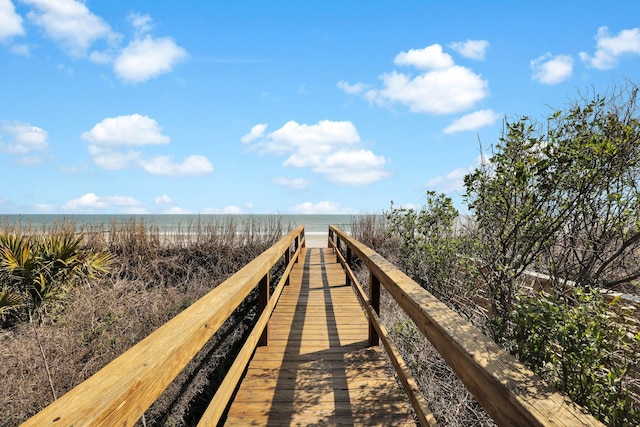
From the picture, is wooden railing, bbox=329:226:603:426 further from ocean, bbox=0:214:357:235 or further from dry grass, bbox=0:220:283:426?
ocean, bbox=0:214:357:235

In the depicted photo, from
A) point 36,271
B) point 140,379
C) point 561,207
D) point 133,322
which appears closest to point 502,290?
point 561,207

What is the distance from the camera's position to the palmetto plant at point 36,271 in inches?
309

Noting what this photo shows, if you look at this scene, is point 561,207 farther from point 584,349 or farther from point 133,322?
point 133,322

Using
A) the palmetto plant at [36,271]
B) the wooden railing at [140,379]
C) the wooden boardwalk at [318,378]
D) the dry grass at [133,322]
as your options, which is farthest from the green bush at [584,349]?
the palmetto plant at [36,271]

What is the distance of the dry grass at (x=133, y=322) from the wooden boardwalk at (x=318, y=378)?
162 cm

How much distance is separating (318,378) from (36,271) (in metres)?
7.73

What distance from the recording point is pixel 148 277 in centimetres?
1117

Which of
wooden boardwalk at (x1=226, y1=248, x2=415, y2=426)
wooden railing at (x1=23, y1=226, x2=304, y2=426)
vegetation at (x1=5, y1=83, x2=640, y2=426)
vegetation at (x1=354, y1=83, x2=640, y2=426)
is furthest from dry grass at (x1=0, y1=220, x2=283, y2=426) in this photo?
wooden railing at (x1=23, y1=226, x2=304, y2=426)

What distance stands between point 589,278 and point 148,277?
10653 millimetres

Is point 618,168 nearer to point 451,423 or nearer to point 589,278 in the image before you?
point 589,278

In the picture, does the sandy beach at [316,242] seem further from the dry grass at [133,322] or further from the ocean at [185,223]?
the dry grass at [133,322]

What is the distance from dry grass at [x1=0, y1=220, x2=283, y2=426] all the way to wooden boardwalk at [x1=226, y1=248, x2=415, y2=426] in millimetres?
1618

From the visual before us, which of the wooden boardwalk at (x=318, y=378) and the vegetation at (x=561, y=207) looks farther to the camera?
the vegetation at (x=561, y=207)

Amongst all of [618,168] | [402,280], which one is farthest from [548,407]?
[618,168]
